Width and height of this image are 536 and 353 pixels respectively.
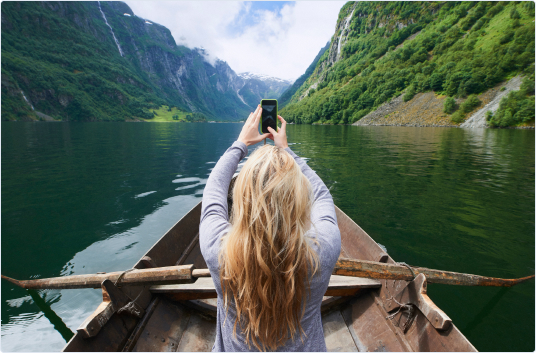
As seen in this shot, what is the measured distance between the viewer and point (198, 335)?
3.84 m

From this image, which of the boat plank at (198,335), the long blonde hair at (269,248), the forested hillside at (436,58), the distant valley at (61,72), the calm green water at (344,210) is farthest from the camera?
the distant valley at (61,72)

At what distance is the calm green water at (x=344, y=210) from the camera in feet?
15.2

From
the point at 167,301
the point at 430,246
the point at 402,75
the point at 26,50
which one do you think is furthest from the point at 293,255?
the point at 26,50

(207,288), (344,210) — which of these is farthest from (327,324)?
(344,210)

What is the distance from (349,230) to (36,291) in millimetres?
6791

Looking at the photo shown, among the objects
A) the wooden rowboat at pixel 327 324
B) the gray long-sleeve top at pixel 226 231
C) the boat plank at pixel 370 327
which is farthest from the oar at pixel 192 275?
the gray long-sleeve top at pixel 226 231

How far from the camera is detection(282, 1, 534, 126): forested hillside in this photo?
57312 millimetres

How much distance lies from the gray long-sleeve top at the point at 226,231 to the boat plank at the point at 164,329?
2414 millimetres

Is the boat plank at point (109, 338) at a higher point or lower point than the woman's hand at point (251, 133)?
lower

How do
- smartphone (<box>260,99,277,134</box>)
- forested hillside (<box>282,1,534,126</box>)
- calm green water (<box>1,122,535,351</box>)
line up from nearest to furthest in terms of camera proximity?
smartphone (<box>260,99,277,134</box>) → calm green water (<box>1,122,535,351</box>) → forested hillside (<box>282,1,534,126</box>)

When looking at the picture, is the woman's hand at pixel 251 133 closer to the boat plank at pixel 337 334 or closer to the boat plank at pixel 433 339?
the boat plank at pixel 433 339

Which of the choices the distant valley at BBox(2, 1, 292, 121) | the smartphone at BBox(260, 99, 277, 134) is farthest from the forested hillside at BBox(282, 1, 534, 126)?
the distant valley at BBox(2, 1, 292, 121)

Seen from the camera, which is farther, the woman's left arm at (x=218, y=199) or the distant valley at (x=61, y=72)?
the distant valley at (x=61, y=72)

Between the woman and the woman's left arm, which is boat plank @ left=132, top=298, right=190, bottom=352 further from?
the woman's left arm
